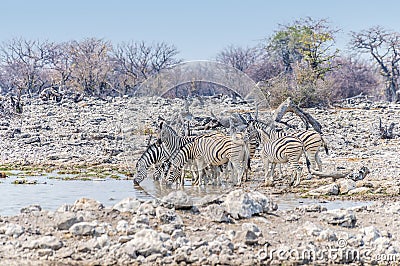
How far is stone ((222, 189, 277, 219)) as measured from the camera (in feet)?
27.9

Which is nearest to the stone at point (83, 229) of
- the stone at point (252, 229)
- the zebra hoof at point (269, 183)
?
the stone at point (252, 229)

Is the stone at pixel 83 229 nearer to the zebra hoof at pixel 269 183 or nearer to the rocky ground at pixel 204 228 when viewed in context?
the rocky ground at pixel 204 228

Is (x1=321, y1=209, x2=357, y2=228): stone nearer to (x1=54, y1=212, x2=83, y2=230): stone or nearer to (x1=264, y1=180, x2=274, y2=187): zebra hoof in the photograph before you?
(x1=54, y1=212, x2=83, y2=230): stone

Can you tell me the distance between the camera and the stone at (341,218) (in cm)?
853

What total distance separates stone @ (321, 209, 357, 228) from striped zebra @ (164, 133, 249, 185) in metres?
3.92

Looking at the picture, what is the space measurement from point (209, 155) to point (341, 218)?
14.4 ft

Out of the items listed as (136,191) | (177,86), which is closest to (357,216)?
(177,86)

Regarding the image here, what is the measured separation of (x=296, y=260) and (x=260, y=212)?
179cm

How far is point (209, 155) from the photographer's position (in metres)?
12.6

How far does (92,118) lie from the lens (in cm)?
2873

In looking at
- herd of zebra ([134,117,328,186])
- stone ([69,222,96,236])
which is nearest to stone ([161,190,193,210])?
stone ([69,222,96,236])

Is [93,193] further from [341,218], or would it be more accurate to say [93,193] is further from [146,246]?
[146,246]

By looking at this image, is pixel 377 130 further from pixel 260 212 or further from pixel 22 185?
pixel 260 212

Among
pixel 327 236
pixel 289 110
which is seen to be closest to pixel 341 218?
pixel 327 236
